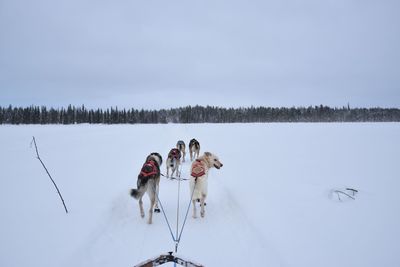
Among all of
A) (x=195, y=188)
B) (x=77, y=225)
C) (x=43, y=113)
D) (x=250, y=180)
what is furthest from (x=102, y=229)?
(x=43, y=113)

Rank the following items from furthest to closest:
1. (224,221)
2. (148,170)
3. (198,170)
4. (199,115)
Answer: (199,115) → (198,170) → (148,170) → (224,221)

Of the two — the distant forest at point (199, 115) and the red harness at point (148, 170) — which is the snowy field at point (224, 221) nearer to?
the red harness at point (148, 170)

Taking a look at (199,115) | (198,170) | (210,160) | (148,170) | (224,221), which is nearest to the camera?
(224,221)

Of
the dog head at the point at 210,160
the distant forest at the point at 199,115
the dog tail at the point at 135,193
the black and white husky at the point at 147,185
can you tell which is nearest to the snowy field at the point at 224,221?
the black and white husky at the point at 147,185

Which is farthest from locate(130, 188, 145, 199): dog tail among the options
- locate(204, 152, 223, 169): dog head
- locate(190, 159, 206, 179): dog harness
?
locate(204, 152, 223, 169): dog head

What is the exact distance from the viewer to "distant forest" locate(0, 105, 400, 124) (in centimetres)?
8506

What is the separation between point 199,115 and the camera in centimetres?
12094

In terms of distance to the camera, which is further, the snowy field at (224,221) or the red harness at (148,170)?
the red harness at (148,170)

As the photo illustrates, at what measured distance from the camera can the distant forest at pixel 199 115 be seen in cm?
8506

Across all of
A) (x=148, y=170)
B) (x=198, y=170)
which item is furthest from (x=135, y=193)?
(x=198, y=170)

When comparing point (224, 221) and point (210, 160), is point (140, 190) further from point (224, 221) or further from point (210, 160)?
point (210, 160)

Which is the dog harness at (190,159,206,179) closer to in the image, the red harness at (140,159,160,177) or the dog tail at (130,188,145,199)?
the red harness at (140,159,160,177)

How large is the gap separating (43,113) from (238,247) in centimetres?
10065

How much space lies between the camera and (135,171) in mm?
9750
